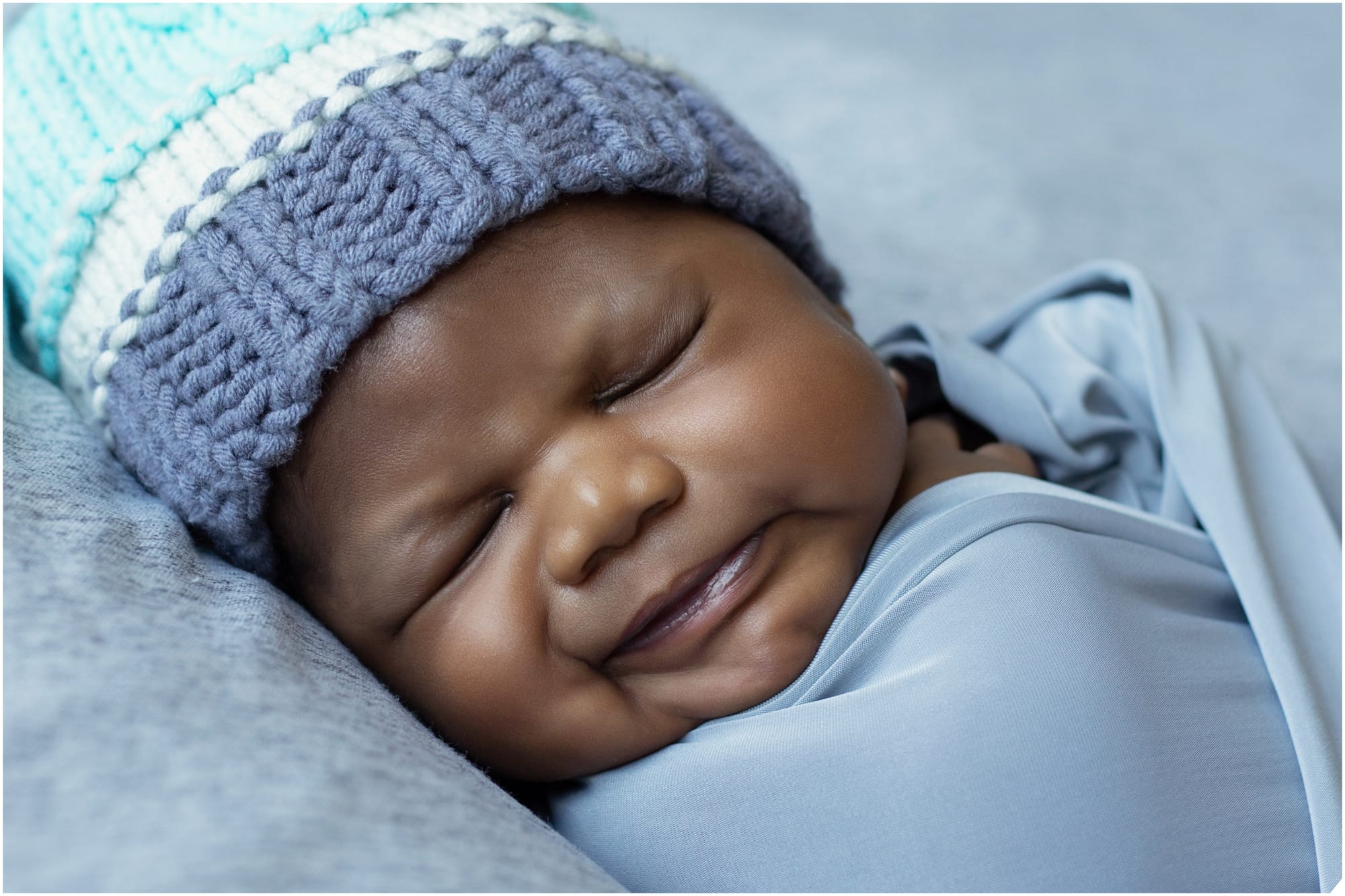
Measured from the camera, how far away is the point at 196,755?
62 cm

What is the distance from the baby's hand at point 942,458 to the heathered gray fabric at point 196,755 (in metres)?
0.51

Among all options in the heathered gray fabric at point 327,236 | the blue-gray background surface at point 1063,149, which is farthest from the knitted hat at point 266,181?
the blue-gray background surface at point 1063,149

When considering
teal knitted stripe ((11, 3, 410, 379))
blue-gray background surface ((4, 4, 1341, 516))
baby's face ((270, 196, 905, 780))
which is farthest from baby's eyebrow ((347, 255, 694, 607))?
blue-gray background surface ((4, 4, 1341, 516))

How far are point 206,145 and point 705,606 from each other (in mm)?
581

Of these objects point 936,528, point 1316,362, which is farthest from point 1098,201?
point 936,528

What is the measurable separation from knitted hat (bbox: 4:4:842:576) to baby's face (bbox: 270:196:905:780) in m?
0.04

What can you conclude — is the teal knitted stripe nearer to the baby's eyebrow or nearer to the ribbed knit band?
the ribbed knit band

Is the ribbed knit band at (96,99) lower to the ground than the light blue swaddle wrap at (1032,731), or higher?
higher

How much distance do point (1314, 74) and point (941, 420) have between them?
1.30m

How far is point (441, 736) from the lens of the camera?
Answer: 100 centimetres

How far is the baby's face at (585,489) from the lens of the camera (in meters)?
0.91

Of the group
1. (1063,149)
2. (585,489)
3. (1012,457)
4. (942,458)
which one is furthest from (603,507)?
(1063,149)

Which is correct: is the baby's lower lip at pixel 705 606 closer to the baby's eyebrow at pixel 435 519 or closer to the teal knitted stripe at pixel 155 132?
the baby's eyebrow at pixel 435 519

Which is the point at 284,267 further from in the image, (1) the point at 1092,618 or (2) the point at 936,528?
(1) the point at 1092,618
